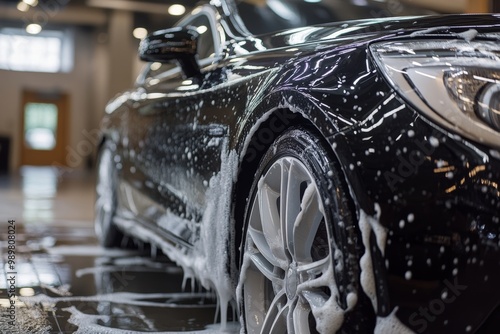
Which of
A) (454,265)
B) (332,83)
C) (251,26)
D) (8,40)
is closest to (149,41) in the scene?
(251,26)

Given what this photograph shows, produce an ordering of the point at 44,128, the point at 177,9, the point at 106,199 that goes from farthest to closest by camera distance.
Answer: the point at 44,128, the point at 177,9, the point at 106,199

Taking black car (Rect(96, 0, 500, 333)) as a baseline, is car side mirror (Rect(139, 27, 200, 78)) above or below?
above

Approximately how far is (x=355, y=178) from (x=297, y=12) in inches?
64.1

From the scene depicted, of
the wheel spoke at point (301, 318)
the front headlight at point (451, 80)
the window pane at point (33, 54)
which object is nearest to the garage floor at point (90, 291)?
the wheel spoke at point (301, 318)

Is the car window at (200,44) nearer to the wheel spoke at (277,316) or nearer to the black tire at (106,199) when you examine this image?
the black tire at (106,199)

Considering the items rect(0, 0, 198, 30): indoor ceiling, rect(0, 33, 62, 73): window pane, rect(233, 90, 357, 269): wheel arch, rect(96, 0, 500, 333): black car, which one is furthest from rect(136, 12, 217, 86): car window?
rect(0, 33, 62, 73): window pane

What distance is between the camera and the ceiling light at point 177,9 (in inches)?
698

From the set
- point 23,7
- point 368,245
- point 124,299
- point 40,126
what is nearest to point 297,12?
point 124,299

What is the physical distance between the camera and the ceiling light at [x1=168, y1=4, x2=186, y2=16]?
58.2ft

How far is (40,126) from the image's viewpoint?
25219 mm

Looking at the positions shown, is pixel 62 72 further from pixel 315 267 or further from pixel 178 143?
pixel 315 267

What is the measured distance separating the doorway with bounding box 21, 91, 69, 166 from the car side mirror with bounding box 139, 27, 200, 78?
22390 mm

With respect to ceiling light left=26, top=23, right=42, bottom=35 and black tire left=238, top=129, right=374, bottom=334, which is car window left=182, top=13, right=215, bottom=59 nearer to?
black tire left=238, top=129, right=374, bottom=334

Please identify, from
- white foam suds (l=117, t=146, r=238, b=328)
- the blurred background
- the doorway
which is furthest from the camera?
the doorway
